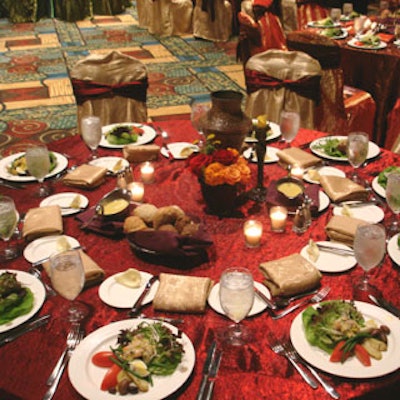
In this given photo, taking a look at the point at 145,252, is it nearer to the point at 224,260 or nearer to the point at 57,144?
the point at 224,260

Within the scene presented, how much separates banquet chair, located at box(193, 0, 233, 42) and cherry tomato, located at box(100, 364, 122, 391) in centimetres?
694

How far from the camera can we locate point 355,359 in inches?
48.7

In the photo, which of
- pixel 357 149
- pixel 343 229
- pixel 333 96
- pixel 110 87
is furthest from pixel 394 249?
pixel 333 96

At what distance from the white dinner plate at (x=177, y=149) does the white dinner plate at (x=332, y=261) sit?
31.9 inches

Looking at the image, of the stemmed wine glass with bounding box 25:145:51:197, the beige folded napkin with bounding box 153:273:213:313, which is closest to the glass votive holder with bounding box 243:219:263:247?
the beige folded napkin with bounding box 153:273:213:313

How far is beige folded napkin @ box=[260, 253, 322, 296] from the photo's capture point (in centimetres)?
145

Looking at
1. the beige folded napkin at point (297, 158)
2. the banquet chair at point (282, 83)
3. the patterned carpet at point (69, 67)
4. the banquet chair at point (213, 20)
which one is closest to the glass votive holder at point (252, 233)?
the beige folded napkin at point (297, 158)

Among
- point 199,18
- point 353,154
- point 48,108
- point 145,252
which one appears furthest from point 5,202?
point 199,18

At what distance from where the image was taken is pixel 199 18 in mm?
7637

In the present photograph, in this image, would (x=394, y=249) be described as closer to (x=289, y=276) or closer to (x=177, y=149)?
(x=289, y=276)

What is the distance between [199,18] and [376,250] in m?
6.77

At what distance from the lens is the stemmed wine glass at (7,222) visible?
160cm

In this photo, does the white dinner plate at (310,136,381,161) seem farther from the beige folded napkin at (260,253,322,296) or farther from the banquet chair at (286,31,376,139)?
the banquet chair at (286,31,376,139)

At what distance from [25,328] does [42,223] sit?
0.45m
